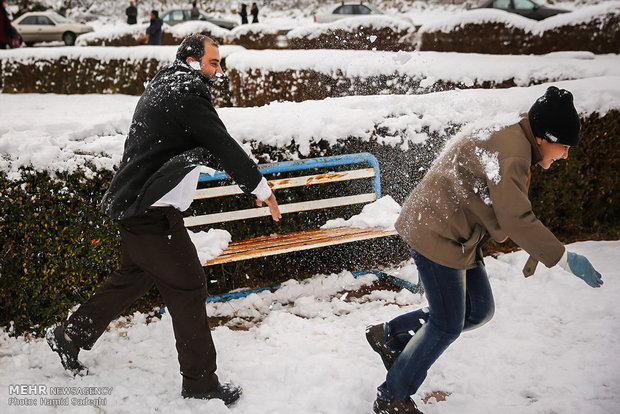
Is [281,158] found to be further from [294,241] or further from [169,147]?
[169,147]

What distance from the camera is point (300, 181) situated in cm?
460

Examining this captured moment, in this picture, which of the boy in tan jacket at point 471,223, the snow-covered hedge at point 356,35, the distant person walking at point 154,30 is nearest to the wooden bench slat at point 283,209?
the boy in tan jacket at point 471,223

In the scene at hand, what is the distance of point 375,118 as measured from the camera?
497 cm

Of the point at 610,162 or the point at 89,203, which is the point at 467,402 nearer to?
the point at 89,203

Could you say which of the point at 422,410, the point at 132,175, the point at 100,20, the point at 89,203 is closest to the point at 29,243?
the point at 89,203

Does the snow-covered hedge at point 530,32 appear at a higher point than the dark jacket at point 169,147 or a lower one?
lower

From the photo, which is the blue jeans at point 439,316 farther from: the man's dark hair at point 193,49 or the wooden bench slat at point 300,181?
the wooden bench slat at point 300,181

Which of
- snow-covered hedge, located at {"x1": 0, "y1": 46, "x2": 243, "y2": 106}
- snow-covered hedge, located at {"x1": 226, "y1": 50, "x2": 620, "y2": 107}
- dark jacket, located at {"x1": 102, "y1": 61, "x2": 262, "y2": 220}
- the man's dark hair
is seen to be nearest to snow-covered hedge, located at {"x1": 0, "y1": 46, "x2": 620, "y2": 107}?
snow-covered hedge, located at {"x1": 226, "y1": 50, "x2": 620, "y2": 107}

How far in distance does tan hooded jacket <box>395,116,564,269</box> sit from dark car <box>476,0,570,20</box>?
798 inches

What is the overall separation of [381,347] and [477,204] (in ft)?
3.68

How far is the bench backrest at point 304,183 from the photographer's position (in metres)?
4.28

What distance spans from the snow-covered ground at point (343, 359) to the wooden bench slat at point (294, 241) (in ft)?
1.53

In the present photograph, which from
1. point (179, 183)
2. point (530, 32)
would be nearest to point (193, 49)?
point (179, 183)

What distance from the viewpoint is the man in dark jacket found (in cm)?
291
